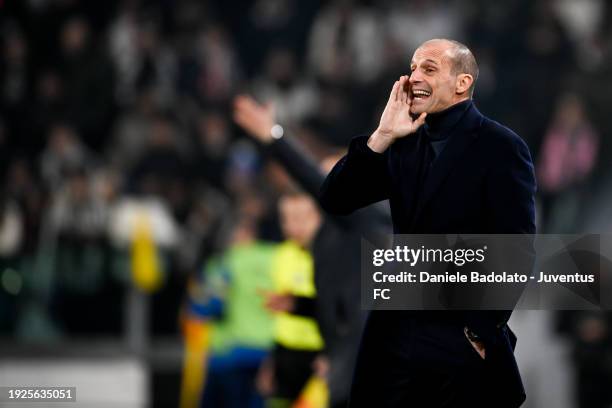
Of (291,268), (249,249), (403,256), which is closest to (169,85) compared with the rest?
(249,249)

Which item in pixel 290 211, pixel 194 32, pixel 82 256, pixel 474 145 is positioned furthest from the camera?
pixel 194 32

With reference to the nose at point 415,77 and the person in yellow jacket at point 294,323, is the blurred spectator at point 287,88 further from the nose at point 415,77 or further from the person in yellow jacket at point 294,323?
the nose at point 415,77

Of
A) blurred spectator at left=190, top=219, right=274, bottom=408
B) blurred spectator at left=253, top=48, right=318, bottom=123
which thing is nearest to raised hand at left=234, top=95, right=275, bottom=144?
blurred spectator at left=190, top=219, right=274, bottom=408

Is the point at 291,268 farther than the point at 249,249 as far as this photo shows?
No

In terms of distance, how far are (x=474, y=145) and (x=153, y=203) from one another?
329 inches

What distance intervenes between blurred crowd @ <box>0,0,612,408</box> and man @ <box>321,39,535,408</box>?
5.94 meters

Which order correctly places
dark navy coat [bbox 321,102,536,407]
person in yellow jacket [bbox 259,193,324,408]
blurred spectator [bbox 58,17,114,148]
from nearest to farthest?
dark navy coat [bbox 321,102,536,407] < person in yellow jacket [bbox 259,193,324,408] < blurred spectator [bbox 58,17,114,148]

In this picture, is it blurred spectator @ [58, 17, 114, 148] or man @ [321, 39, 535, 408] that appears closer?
man @ [321, 39, 535, 408]

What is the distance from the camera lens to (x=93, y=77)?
555 inches

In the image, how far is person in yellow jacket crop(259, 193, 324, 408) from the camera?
850cm

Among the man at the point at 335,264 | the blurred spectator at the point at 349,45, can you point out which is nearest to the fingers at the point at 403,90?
the man at the point at 335,264

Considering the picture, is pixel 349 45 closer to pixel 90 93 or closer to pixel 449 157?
pixel 90 93

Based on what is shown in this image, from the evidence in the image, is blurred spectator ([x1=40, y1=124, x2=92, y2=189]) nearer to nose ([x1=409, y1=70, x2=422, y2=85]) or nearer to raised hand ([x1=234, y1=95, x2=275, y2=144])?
raised hand ([x1=234, y1=95, x2=275, y2=144])

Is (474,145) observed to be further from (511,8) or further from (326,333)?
(511,8)
